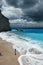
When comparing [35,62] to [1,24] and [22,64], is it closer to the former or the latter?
[22,64]

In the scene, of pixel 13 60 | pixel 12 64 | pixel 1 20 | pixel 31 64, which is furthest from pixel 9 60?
pixel 1 20

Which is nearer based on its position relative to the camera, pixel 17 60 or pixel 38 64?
pixel 38 64

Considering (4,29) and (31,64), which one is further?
(4,29)

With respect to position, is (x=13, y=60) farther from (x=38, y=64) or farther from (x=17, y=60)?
(x=38, y=64)

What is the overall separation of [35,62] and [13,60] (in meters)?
1.39

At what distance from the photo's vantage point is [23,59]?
1066 cm

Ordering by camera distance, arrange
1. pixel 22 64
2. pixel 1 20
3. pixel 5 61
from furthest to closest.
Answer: pixel 1 20
pixel 5 61
pixel 22 64

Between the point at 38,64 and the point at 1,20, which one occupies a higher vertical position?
the point at 1,20

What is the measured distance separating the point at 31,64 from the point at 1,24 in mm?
53524

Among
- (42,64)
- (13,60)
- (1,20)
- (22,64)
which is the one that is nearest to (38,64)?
(42,64)

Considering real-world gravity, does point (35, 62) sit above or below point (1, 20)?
below

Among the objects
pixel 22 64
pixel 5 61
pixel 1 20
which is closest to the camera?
pixel 22 64

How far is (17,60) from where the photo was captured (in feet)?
35.0

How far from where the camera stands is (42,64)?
9.68 meters
